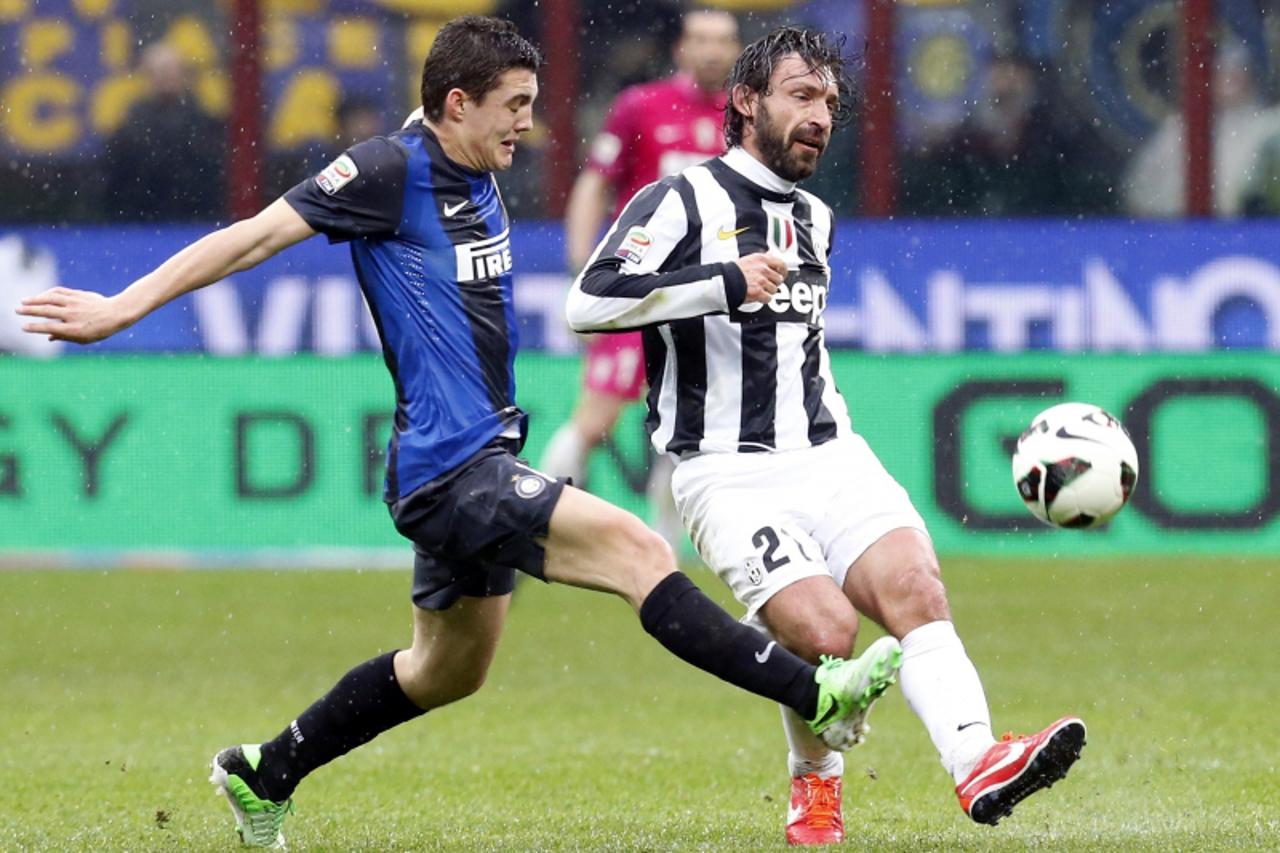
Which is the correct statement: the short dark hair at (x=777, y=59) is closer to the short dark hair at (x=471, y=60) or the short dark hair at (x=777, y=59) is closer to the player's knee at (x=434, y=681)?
the short dark hair at (x=471, y=60)

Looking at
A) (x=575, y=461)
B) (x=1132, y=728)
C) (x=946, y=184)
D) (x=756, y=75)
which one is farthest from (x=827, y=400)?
(x=946, y=184)

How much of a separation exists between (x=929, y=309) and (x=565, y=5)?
10.1ft

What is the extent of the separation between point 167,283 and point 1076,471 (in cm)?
221

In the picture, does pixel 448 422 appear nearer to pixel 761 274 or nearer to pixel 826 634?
pixel 761 274

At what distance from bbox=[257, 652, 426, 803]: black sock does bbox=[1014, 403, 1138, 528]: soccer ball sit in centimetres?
166

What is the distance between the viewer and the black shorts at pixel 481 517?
530 centimetres

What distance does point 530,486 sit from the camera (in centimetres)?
532

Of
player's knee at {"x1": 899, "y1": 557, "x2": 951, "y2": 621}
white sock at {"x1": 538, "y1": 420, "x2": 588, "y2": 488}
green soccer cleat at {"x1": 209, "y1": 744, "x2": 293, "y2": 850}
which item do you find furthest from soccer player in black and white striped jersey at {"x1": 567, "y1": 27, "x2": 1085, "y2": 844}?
white sock at {"x1": 538, "y1": 420, "x2": 588, "y2": 488}

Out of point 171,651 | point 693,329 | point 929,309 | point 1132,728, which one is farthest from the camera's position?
point 929,309

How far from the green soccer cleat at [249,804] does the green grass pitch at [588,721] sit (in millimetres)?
100

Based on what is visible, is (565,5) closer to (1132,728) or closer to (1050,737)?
(1132,728)

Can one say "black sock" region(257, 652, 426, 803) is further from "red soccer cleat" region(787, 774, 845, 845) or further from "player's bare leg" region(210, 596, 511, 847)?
"red soccer cleat" region(787, 774, 845, 845)

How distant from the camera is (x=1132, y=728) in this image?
7.82m

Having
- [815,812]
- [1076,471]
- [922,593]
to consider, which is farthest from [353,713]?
[1076,471]
